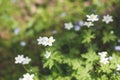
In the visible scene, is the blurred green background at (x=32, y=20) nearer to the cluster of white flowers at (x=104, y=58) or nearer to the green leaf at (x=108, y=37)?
the green leaf at (x=108, y=37)

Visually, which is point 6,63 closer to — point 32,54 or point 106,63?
point 32,54

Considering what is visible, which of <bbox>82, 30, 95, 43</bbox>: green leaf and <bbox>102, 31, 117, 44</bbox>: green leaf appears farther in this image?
<bbox>102, 31, 117, 44</bbox>: green leaf

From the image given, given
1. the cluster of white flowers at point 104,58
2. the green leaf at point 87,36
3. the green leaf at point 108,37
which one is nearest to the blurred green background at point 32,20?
the green leaf at point 108,37

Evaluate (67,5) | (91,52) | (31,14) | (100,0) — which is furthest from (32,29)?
(91,52)

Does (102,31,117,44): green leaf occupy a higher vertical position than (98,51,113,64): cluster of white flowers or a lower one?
higher

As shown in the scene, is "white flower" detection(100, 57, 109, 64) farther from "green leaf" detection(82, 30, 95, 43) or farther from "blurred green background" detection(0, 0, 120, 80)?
"blurred green background" detection(0, 0, 120, 80)

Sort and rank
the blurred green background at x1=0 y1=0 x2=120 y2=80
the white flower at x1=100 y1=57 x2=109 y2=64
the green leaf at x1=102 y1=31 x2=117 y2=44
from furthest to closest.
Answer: the blurred green background at x1=0 y1=0 x2=120 y2=80 → the green leaf at x1=102 y1=31 x2=117 y2=44 → the white flower at x1=100 y1=57 x2=109 y2=64

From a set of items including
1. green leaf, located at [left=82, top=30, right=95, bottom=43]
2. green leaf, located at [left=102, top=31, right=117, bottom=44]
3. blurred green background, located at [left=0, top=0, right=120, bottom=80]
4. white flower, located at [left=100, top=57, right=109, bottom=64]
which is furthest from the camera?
blurred green background, located at [left=0, top=0, right=120, bottom=80]

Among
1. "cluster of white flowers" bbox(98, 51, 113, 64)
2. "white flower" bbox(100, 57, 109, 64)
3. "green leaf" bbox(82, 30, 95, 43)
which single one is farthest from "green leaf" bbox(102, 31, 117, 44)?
"white flower" bbox(100, 57, 109, 64)
